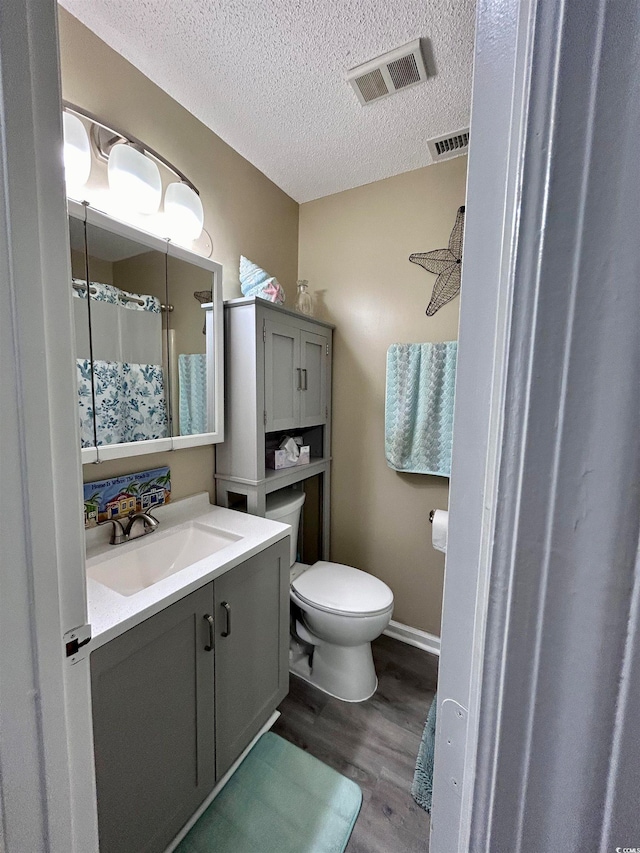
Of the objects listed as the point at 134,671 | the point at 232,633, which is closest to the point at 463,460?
the point at 134,671

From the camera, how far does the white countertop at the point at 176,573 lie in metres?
0.85

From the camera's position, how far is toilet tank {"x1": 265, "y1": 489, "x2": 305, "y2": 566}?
1723 millimetres

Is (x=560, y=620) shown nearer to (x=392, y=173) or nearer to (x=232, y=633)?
(x=232, y=633)

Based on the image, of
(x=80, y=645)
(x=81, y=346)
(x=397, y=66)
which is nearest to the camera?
(x=80, y=645)

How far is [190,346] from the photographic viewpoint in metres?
1.45

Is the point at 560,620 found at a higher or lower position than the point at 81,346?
lower

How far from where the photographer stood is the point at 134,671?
0.86 meters

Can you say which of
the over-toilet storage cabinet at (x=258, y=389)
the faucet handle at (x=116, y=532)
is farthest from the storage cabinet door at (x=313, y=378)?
the faucet handle at (x=116, y=532)

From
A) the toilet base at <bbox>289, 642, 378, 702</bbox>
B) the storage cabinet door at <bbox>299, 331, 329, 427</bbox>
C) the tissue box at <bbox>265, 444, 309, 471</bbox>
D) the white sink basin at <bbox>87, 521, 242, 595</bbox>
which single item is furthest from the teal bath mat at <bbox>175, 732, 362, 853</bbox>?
the storage cabinet door at <bbox>299, 331, 329, 427</bbox>

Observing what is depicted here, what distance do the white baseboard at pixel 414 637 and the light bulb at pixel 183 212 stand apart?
2186 millimetres

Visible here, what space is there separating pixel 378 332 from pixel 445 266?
0.45m

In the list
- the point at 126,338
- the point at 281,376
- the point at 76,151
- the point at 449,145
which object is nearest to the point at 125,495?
the point at 126,338

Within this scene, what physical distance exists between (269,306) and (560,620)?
4.94ft

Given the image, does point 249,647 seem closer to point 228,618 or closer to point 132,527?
point 228,618
